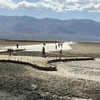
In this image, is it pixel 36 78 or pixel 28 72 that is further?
pixel 28 72

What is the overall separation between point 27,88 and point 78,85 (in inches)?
186

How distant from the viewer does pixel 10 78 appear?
25.1m

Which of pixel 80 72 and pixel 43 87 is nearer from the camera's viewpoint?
pixel 43 87

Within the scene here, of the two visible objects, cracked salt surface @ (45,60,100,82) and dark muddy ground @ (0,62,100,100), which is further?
cracked salt surface @ (45,60,100,82)

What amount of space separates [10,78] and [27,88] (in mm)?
4226

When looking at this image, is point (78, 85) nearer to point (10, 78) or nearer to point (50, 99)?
point (50, 99)

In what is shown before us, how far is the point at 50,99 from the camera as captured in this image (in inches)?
729

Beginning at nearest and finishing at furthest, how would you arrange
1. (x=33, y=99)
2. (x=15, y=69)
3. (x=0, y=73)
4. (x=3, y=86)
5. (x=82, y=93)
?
1. (x=33, y=99)
2. (x=82, y=93)
3. (x=3, y=86)
4. (x=0, y=73)
5. (x=15, y=69)

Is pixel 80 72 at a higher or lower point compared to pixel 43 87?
higher

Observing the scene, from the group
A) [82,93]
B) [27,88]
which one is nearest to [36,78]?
[27,88]

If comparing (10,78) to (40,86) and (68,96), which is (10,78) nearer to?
(40,86)

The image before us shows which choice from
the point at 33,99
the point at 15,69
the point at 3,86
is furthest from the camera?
the point at 15,69

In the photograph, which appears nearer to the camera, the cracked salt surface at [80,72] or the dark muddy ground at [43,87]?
the dark muddy ground at [43,87]

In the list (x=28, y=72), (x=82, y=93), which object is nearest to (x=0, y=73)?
(x=28, y=72)
